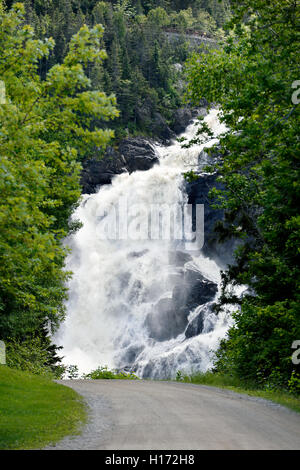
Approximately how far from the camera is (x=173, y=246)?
157ft

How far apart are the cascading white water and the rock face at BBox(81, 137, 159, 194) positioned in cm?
237

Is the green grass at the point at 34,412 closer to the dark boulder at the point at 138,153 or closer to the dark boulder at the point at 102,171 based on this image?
the dark boulder at the point at 102,171

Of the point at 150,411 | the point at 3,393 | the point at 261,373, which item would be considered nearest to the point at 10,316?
the point at 3,393

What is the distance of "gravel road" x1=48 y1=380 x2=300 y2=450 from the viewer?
7.28 meters

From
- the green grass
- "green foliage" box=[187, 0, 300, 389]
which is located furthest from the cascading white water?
the green grass

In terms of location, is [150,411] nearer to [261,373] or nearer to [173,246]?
[261,373]

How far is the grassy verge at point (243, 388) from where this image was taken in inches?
502

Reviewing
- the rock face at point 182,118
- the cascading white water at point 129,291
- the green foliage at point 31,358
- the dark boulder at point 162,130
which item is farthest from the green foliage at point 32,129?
the rock face at point 182,118

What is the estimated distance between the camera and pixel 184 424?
8789mm

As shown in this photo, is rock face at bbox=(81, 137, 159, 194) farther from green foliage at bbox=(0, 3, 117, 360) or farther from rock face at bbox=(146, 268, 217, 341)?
green foliage at bbox=(0, 3, 117, 360)

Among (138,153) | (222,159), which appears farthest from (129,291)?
(138,153)

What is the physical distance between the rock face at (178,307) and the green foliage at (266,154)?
15.7 meters

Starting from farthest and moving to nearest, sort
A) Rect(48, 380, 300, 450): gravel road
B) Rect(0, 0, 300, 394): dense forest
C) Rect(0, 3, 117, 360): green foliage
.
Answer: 1. Rect(0, 0, 300, 394): dense forest
2. Rect(0, 3, 117, 360): green foliage
3. Rect(48, 380, 300, 450): gravel road

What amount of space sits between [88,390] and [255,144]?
9263mm
